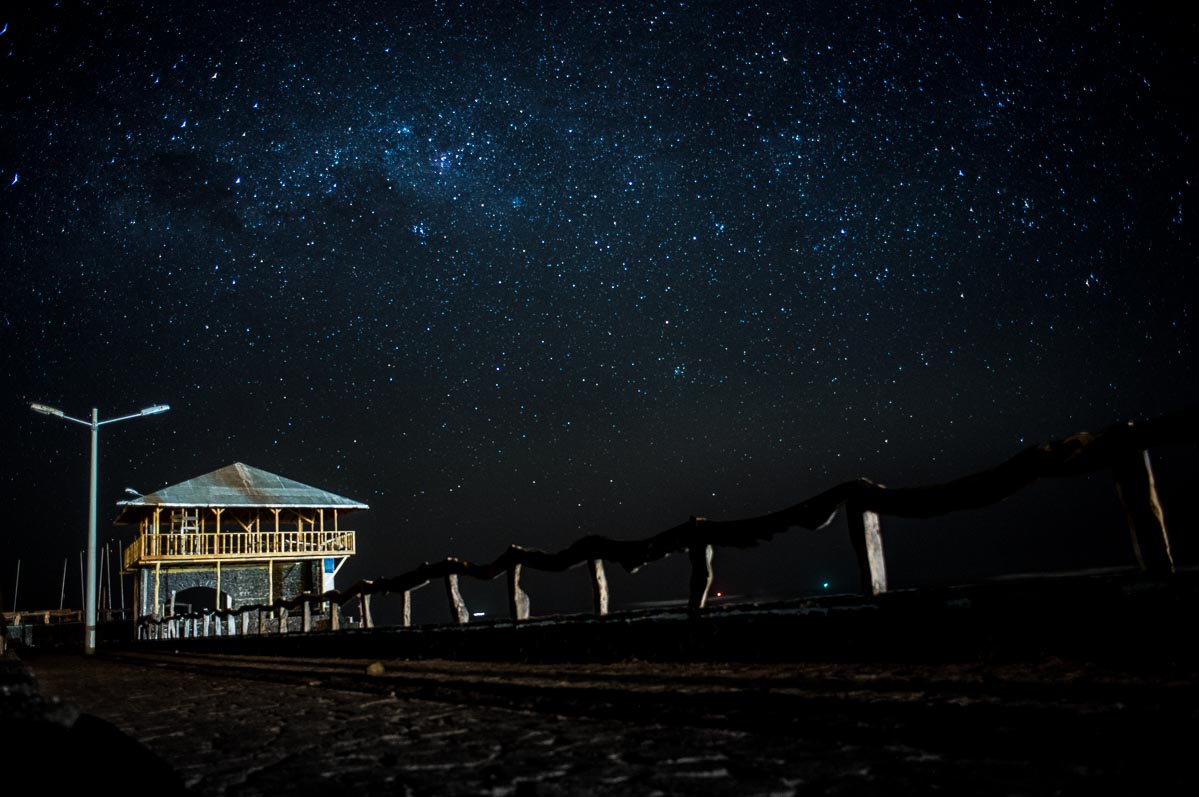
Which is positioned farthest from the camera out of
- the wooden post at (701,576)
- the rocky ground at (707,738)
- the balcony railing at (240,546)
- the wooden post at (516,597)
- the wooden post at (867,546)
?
the balcony railing at (240,546)

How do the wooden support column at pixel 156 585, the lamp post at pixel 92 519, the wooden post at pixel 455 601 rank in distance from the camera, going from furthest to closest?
the wooden support column at pixel 156 585
the lamp post at pixel 92 519
the wooden post at pixel 455 601

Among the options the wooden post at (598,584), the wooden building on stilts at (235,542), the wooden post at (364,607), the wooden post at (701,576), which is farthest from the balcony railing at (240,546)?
the wooden post at (701,576)

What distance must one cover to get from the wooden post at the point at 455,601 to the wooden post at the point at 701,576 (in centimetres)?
408

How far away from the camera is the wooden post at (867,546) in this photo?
5.10 metres

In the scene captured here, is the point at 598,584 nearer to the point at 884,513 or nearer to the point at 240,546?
the point at 884,513

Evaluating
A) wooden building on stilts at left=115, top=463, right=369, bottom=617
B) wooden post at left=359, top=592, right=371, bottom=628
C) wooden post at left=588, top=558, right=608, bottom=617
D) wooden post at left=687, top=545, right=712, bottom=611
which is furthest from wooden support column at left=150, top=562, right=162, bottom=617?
wooden post at left=687, top=545, right=712, bottom=611

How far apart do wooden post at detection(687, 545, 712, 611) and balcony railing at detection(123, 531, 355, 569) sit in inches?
1266

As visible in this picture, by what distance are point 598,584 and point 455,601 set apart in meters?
3.08

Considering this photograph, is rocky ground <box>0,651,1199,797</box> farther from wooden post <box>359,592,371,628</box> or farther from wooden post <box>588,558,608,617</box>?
wooden post <box>359,592,371,628</box>

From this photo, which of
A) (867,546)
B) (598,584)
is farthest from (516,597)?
(867,546)

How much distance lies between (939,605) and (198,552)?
119 ft

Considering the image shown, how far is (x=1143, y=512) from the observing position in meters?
3.86

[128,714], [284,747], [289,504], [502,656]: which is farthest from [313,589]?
[284,747]

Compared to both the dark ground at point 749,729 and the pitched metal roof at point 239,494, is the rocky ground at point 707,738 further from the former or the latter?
the pitched metal roof at point 239,494
